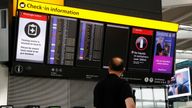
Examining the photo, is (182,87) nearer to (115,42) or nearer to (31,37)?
(115,42)

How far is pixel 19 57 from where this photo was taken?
5406 millimetres

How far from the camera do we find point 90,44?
6031 mm

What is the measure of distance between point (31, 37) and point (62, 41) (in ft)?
1.57

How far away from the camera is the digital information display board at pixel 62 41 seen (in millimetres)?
5723

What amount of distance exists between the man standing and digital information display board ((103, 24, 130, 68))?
4.54 feet

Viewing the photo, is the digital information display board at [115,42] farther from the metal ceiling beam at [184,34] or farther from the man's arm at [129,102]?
the metal ceiling beam at [184,34]

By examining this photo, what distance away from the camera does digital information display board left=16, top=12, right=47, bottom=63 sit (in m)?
5.43

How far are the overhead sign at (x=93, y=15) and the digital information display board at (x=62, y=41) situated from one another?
10 cm

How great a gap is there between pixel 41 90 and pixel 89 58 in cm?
81

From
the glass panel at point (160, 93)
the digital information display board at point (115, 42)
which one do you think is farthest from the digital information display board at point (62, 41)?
the glass panel at point (160, 93)

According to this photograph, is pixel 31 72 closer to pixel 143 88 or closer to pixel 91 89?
pixel 91 89

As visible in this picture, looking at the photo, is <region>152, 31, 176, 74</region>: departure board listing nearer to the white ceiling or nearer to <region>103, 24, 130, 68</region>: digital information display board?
<region>103, 24, 130, 68</region>: digital information display board

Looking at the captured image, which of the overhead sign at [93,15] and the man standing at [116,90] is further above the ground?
the overhead sign at [93,15]

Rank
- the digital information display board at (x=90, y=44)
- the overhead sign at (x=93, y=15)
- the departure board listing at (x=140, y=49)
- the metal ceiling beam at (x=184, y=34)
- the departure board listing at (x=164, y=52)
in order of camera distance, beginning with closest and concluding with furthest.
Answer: the overhead sign at (x=93, y=15) < the digital information display board at (x=90, y=44) < the departure board listing at (x=140, y=49) < the departure board listing at (x=164, y=52) < the metal ceiling beam at (x=184, y=34)
